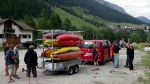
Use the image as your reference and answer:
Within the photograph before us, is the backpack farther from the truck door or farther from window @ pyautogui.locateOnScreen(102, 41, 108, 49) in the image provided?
window @ pyautogui.locateOnScreen(102, 41, 108, 49)

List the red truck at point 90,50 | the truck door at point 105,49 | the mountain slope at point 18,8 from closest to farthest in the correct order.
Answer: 1. the red truck at point 90,50
2. the truck door at point 105,49
3. the mountain slope at point 18,8

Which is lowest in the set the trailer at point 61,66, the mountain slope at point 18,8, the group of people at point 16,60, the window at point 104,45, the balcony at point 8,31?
the trailer at point 61,66

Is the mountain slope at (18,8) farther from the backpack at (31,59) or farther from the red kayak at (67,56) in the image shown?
the backpack at (31,59)

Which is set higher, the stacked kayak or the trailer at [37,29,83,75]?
the stacked kayak

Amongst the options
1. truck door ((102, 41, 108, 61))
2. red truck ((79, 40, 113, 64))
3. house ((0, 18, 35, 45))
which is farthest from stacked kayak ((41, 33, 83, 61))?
house ((0, 18, 35, 45))

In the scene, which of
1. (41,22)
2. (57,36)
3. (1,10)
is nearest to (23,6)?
(1,10)

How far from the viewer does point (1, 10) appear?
104875 mm

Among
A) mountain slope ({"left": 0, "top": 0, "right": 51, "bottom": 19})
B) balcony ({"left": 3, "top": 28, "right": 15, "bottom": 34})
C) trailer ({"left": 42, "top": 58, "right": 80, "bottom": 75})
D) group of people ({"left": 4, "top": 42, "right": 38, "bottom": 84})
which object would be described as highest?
mountain slope ({"left": 0, "top": 0, "right": 51, "bottom": 19})

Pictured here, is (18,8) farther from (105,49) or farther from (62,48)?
(62,48)

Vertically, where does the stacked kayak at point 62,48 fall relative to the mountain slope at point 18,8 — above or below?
below

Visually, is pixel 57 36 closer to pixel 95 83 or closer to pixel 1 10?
pixel 95 83

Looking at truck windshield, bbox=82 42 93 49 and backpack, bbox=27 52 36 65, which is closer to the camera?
backpack, bbox=27 52 36 65

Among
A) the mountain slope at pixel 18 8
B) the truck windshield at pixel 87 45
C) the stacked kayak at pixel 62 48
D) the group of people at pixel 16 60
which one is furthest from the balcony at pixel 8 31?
the mountain slope at pixel 18 8

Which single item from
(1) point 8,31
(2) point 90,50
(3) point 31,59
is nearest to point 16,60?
(3) point 31,59
